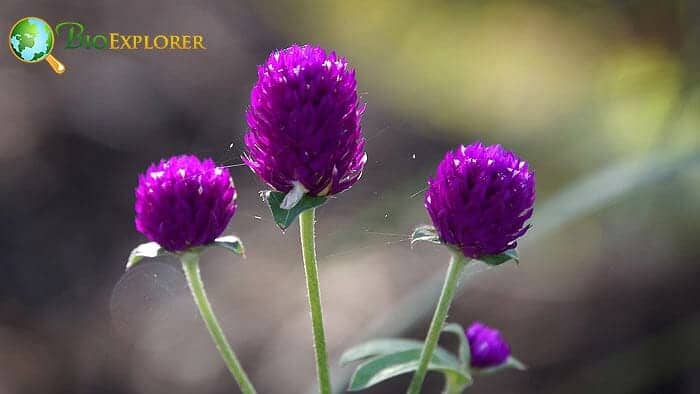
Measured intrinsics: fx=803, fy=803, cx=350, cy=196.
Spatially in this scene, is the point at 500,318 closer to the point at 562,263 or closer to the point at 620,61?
the point at 562,263

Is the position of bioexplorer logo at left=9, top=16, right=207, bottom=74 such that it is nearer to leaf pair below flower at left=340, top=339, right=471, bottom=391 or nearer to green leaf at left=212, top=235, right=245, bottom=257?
green leaf at left=212, top=235, right=245, bottom=257

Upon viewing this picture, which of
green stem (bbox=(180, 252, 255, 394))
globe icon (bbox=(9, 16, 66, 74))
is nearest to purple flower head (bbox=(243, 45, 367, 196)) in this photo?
green stem (bbox=(180, 252, 255, 394))

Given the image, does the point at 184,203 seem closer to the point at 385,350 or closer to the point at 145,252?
the point at 145,252

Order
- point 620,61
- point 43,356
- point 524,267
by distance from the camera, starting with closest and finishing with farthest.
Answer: point 43,356 → point 524,267 → point 620,61

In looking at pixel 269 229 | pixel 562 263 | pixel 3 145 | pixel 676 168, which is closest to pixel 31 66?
pixel 3 145

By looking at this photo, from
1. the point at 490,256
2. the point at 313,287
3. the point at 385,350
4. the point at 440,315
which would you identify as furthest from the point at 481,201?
the point at 385,350

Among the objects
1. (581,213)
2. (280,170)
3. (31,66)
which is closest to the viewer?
(280,170)

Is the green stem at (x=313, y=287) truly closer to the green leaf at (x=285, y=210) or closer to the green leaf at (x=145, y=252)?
the green leaf at (x=285, y=210)
